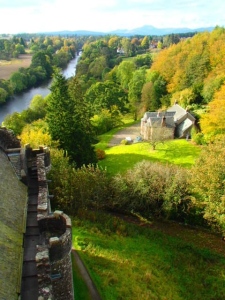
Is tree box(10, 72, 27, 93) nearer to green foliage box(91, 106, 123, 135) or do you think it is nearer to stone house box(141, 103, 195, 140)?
green foliage box(91, 106, 123, 135)

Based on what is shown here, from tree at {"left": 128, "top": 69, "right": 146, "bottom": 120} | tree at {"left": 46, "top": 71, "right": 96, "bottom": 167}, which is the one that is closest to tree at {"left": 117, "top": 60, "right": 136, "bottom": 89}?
tree at {"left": 128, "top": 69, "right": 146, "bottom": 120}

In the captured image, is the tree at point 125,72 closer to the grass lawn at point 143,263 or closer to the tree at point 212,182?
the tree at point 212,182

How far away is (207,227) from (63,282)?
19.4 meters

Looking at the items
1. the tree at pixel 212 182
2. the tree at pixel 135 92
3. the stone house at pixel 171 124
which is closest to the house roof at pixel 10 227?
the tree at pixel 212 182

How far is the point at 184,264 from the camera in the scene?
21.7m

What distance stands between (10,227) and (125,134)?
49.3 meters

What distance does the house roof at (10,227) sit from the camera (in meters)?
8.66

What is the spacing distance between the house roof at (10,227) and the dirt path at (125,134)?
38.9 m

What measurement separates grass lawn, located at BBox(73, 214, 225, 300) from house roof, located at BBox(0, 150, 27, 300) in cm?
795

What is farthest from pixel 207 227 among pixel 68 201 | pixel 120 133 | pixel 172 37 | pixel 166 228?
pixel 172 37

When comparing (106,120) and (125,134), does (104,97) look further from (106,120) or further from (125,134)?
(125,134)

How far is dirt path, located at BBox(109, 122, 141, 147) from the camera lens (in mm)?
54250

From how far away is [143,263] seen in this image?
810 inches

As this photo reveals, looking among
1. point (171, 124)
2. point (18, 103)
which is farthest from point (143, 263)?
point (18, 103)
